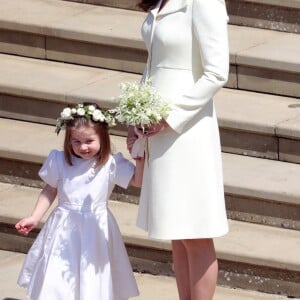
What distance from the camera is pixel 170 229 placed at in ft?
19.1

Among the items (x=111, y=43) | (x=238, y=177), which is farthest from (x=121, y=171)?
(x=111, y=43)

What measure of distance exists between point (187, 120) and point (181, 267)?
788 millimetres

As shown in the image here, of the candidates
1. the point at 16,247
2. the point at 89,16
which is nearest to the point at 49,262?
the point at 16,247

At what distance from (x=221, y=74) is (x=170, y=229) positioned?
723 millimetres

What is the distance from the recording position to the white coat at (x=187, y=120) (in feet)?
18.5

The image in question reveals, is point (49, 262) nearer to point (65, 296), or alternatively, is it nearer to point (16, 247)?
point (65, 296)

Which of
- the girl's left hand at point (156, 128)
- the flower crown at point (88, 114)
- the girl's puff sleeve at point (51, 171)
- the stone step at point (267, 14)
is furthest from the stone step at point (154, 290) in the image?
the stone step at point (267, 14)

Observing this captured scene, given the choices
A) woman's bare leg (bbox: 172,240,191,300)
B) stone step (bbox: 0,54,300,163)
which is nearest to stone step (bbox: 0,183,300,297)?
stone step (bbox: 0,54,300,163)

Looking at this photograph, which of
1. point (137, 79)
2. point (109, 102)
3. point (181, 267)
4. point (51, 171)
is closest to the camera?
point (181, 267)

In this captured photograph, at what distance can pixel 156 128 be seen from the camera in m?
5.70

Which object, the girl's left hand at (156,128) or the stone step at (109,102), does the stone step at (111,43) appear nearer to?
the stone step at (109,102)

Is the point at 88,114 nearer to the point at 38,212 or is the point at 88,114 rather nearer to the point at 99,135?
the point at 99,135

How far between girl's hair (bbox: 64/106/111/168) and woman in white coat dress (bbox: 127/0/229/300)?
19cm

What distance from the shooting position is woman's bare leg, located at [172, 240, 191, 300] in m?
6.11
